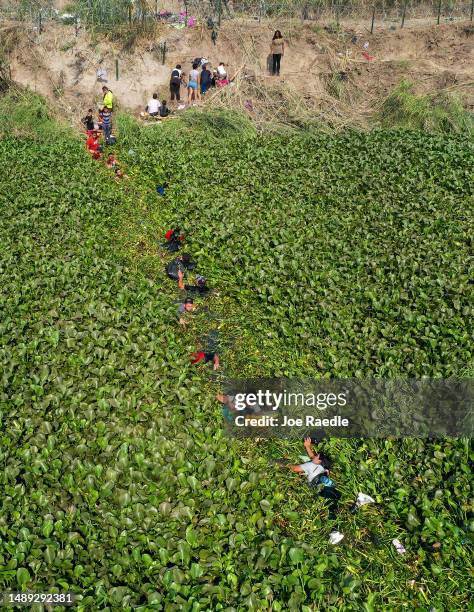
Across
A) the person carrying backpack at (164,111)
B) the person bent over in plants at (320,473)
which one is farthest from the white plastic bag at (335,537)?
the person carrying backpack at (164,111)

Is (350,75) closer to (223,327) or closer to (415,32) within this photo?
(415,32)

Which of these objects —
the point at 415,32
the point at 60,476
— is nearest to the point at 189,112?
the point at 415,32

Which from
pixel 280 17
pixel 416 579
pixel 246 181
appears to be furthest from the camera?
pixel 280 17

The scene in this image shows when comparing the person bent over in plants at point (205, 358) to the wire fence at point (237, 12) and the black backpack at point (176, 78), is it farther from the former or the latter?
the wire fence at point (237, 12)

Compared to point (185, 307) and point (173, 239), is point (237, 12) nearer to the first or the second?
point (173, 239)

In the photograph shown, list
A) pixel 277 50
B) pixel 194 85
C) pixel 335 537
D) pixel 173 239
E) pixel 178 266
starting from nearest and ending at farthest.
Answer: pixel 335 537, pixel 178 266, pixel 173 239, pixel 194 85, pixel 277 50

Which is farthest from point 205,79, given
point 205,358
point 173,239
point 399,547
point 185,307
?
point 399,547
